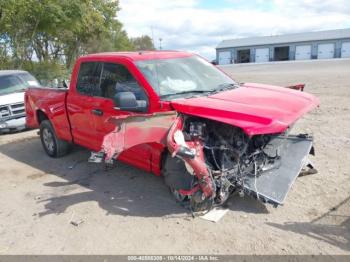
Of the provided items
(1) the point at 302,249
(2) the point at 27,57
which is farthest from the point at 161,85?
(2) the point at 27,57

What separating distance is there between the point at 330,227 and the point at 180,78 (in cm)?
270


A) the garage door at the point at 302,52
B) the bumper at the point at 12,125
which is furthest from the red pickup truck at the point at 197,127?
the garage door at the point at 302,52

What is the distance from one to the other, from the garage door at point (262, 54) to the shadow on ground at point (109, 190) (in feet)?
213

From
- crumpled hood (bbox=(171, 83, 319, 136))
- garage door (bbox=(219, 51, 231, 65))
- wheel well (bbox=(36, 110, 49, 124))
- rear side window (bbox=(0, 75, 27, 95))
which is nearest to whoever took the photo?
crumpled hood (bbox=(171, 83, 319, 136))

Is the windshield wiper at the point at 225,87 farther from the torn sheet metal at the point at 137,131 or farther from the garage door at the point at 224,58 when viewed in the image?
the garage door at the point at 224,58

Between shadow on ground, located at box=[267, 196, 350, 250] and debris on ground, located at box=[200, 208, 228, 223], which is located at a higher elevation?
debris on ground, located at box=[200, 208, 228, 223]

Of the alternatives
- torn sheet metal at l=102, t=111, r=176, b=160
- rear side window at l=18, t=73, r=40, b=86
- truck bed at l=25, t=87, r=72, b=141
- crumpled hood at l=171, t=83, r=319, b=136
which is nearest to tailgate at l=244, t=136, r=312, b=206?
crumpled hood at l=171, t=83, r=319, b=136

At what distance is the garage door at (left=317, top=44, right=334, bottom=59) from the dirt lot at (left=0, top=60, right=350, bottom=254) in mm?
61758

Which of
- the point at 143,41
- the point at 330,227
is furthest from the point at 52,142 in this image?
the point at 143,41

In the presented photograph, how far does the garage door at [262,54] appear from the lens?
6769 centimetres

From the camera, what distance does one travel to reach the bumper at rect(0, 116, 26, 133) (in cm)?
1000

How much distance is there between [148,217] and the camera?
454cm

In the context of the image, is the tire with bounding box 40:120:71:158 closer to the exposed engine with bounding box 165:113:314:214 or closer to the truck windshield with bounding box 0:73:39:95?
the exposed engine with bounding box 165:113:314:214

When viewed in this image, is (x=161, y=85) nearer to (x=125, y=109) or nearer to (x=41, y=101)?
(x=125, y=109)
